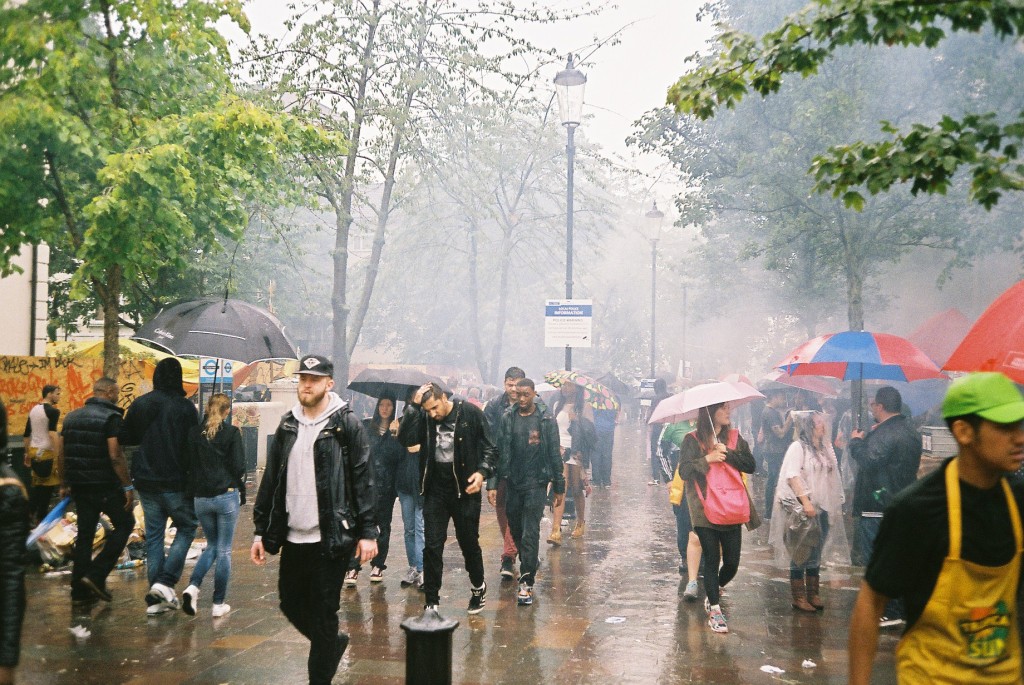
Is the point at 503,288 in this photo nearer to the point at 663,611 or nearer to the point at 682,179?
the point at 682,179

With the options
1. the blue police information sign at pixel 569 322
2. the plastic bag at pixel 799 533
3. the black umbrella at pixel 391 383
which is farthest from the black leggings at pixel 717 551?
the blue police information sign at pixel 569 322

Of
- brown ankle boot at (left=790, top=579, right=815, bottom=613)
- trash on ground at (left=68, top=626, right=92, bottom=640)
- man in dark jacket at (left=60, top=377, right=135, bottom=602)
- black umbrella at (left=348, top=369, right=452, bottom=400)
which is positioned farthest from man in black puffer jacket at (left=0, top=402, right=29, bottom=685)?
brown ankle boot at (left=790, top=579, right=815, bottom=613)

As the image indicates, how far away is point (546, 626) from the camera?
7383 millimetres

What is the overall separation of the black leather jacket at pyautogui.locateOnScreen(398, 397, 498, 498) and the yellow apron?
494cm

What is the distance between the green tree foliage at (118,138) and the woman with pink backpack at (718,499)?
5.61m

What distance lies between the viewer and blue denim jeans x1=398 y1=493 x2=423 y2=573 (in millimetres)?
8883

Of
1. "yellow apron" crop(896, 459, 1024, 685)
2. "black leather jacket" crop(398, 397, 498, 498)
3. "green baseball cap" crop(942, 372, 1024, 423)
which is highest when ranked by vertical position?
"green baseball cap" crop(942, 372, 1024, 423)

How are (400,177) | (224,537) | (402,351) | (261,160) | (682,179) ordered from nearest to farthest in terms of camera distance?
(224,537)
(261,160)
(682,179)
(400,177)
(402,351)

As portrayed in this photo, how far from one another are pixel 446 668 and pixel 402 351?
5291 centimetres

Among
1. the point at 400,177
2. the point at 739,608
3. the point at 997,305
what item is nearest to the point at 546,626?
the point at 739,608

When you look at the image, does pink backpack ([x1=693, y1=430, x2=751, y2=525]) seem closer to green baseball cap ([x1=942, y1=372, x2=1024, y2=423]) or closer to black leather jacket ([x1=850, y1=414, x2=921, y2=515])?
black leather jacket ([x1=850, y1=414, x2=921, y2=515])

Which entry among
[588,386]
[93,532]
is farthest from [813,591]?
[588,386]

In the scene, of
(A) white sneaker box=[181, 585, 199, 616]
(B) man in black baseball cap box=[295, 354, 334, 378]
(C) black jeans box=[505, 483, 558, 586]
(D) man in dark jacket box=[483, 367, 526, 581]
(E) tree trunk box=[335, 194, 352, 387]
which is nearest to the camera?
(B) man in black baseball cap box=[295, 354, 334, 378]

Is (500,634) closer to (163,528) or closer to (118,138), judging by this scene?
(163,528)
